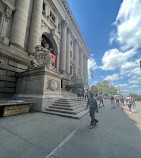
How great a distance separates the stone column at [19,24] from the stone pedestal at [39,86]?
460 cm

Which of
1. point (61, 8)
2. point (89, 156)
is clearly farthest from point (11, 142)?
point (61, 8)

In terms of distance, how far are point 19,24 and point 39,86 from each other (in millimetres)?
8796

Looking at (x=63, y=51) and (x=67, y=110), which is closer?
(x=67, y=110)

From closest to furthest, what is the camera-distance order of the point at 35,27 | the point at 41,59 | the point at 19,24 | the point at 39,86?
the point at 39,86 < the point at 41,59 < the point at 19,24 < the point at 35,27

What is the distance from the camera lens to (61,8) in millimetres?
21828

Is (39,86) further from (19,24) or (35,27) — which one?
(35,27)

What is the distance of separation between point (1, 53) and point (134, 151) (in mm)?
10708

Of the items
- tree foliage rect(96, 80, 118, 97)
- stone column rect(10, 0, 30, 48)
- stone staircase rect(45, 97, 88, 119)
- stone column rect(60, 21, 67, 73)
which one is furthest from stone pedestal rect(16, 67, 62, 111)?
tree foliage rect(96, 80, 118, 97)

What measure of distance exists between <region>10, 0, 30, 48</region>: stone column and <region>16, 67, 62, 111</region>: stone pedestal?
4605 millimetres

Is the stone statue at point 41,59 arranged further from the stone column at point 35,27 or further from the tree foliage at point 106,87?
the tree foliage at point 106,87

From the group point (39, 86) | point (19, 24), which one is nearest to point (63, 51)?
point (19, 24)

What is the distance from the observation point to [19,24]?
9828 mm

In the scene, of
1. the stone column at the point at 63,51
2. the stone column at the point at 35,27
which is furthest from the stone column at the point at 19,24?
the stone column at the point at 63,51

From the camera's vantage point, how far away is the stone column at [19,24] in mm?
9390
